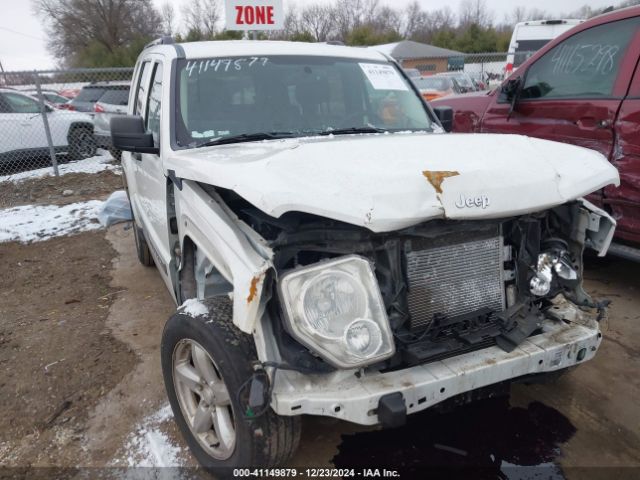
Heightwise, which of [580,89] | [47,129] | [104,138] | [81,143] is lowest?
[81,143]

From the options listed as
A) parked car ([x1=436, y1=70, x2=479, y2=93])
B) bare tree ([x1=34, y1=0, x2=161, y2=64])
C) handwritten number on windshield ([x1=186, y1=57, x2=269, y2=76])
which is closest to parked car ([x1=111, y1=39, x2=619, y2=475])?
handwritten number on windshield ([x1=186, y1=57, x2=269, y2=76])

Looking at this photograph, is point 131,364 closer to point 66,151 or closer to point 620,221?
point 620,221

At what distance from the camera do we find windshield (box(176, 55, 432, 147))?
9.77 feet

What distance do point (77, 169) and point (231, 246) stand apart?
957 cm

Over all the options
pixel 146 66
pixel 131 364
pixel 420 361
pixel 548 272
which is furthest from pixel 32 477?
pixel 146 66

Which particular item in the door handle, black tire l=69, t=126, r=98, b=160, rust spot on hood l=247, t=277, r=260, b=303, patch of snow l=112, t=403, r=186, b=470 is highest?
the door handle

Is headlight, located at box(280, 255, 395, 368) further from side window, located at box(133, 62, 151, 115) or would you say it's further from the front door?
side window, located at box(133, 62, 151, 115)

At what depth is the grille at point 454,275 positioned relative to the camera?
209 centimetres

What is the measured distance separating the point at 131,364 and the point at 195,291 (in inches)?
41.1

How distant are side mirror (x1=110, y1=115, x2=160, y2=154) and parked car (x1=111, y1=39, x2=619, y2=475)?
1 cm

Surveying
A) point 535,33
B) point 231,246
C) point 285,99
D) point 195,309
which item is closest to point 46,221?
point 285,99

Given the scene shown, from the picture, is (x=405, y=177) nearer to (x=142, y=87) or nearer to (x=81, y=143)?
(x=142, y=87)

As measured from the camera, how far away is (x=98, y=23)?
4225 centimetres

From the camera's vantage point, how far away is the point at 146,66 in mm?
4000
